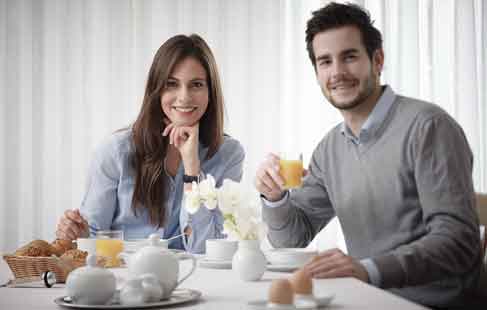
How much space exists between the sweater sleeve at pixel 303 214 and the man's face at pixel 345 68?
234 millimetres

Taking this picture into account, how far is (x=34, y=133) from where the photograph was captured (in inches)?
179

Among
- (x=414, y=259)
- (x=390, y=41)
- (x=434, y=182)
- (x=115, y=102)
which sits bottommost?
(x=414, y=259)

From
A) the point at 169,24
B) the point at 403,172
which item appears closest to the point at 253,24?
the point at 169,24

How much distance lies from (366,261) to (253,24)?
3.16m

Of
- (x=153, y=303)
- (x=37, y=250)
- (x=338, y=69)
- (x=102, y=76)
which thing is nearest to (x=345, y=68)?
(x=338, y=69)

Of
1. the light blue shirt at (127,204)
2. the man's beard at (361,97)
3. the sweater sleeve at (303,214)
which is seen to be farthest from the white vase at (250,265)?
the light blue shirt at (127,204)

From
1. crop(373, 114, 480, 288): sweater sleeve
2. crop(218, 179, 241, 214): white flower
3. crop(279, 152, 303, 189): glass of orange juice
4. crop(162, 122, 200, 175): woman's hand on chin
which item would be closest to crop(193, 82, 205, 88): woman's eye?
crop(162, 122, 200, 175): woman's hand on chin

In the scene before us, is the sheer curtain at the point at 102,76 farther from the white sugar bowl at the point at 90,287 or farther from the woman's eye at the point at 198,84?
the white sugar bowl at the point at 90,287

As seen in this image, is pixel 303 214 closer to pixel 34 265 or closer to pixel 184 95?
pixel 184 95

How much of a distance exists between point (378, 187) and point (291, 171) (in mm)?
275

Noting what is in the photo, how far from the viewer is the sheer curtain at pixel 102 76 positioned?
4488 mm

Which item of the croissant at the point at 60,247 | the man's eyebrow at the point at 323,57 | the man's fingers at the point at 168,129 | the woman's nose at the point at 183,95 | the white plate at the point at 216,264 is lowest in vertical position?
the white plate at the point at 216,264

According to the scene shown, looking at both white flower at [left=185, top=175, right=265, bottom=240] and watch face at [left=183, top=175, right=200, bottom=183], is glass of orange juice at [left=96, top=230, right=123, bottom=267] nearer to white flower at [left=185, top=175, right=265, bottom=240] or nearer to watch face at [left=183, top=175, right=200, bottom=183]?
white flower at [left=185, top=175, right=265, bottom=240]

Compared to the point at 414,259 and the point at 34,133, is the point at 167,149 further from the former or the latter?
the point at 34,133
